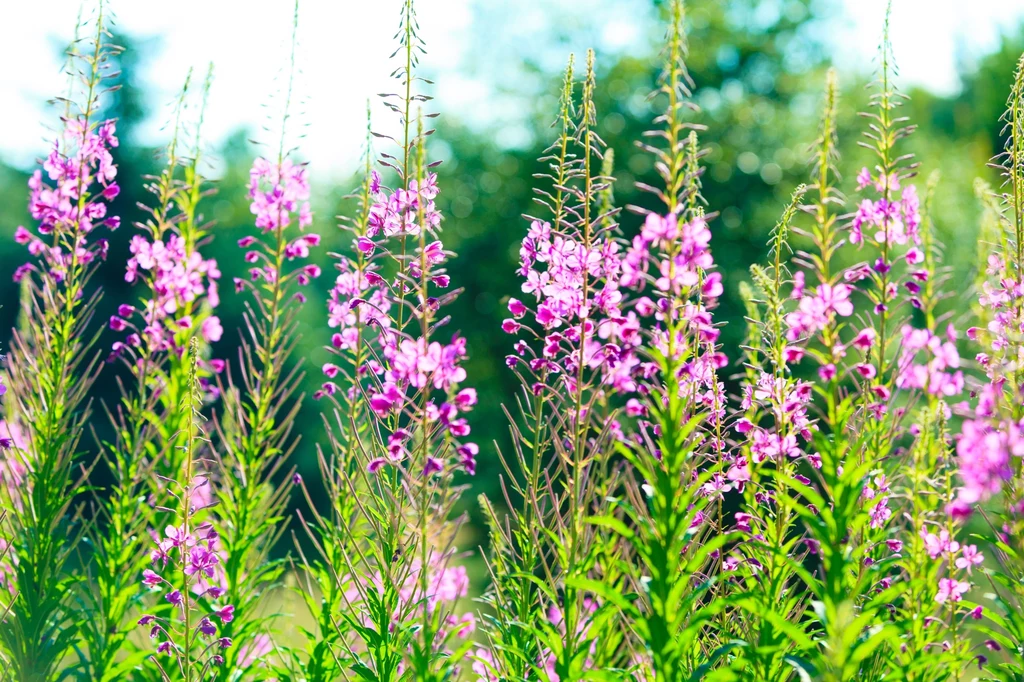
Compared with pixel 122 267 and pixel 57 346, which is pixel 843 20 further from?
pixel 57 346

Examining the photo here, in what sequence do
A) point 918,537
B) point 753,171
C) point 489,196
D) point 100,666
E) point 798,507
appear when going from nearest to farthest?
point 798,507 → point 918,537 → point 100,666 → point 753,171 → point 489,196

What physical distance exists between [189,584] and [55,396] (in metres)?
1.15

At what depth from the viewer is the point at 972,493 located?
2168mm

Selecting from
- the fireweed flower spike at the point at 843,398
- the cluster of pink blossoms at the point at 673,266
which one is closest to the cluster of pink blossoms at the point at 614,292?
the cluster of pink blossoms at the point at 673,266

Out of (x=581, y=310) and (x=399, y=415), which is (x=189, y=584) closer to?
(x=399, y=415)

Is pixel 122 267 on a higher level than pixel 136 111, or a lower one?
lower

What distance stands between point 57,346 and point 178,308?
0.68 meters

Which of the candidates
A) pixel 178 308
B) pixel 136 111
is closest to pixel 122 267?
pixel 136 111

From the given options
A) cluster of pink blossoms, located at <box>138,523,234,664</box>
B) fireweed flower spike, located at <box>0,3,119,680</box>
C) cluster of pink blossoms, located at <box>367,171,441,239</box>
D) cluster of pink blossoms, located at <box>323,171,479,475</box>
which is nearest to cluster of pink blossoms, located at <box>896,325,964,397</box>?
cluster of pink blossoms, located at <box>323,171,479,475</box>

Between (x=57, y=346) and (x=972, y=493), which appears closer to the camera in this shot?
(x=972, y=493)

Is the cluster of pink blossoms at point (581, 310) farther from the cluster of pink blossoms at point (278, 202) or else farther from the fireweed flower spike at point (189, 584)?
the cluster of pink blossoms at point (278, 202)

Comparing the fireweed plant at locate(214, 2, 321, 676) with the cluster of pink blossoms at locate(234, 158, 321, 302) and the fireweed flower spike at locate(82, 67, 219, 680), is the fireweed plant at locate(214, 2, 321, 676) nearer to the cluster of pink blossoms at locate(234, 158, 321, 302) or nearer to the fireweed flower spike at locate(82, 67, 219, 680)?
the cluster of pink blossoms at locate(234, 158, 321, 302)

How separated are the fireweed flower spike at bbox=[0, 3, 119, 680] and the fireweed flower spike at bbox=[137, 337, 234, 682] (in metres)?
0.44

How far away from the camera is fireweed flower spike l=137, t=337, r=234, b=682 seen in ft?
10.9
